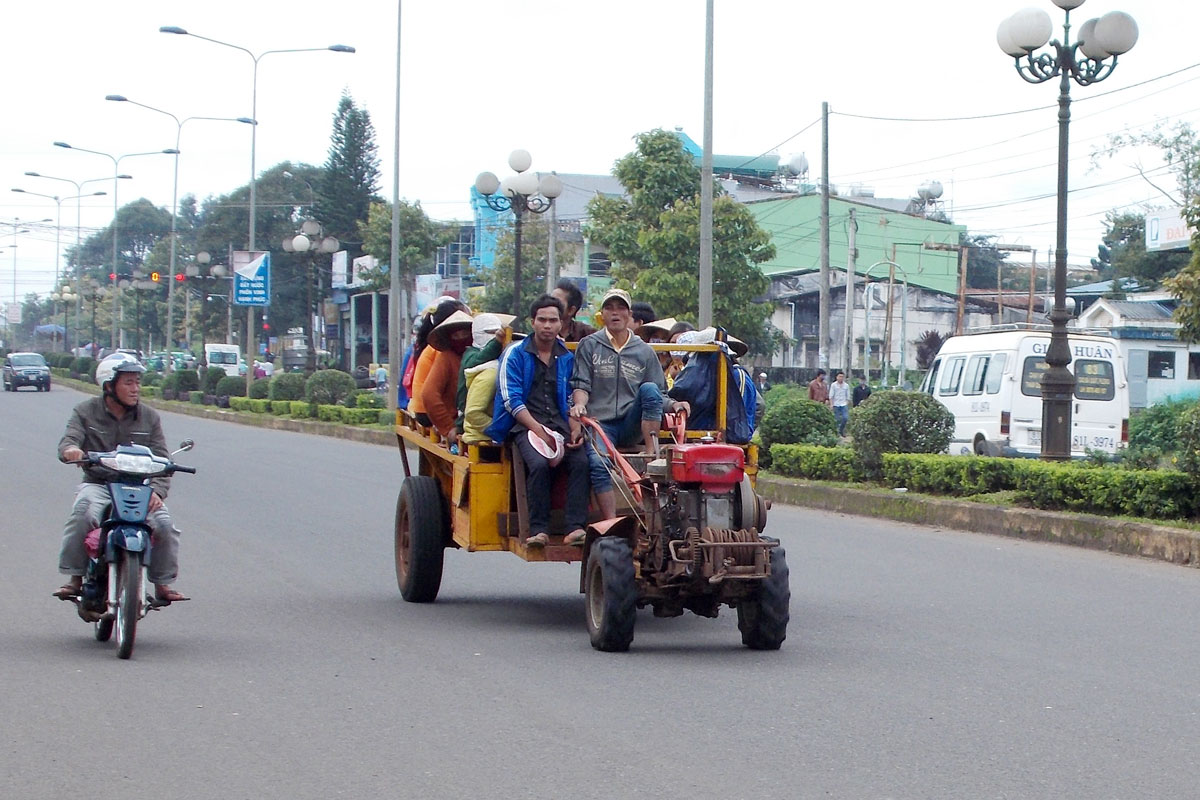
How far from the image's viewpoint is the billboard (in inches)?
1494

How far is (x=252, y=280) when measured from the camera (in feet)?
131

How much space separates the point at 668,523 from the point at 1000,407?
14.8 m

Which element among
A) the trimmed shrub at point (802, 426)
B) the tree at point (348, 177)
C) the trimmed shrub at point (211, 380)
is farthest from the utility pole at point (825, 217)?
the tree at point (348, 177)

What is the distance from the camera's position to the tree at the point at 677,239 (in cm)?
4138

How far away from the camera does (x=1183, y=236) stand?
1494 inches

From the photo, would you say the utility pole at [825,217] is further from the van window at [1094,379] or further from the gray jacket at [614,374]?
the gray jacket at [614,374]

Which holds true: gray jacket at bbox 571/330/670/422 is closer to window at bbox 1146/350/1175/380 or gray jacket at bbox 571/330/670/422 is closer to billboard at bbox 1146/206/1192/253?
billboard at bbox 1146/206/1192/253

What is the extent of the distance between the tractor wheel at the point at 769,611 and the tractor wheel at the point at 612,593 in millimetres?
620

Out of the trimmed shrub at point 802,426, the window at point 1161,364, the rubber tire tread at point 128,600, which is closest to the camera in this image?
the rubber tire tread at point 128,600

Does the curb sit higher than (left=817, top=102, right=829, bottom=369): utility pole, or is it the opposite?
(left=817, top=102, right=829, bottom=369): utility pole

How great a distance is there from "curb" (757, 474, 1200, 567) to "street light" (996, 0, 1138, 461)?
5.23ft

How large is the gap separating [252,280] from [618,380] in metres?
32.7

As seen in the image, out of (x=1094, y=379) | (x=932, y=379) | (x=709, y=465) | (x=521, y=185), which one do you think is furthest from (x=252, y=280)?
(x=709, y=465)

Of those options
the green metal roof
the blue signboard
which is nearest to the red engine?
the blue signboard
